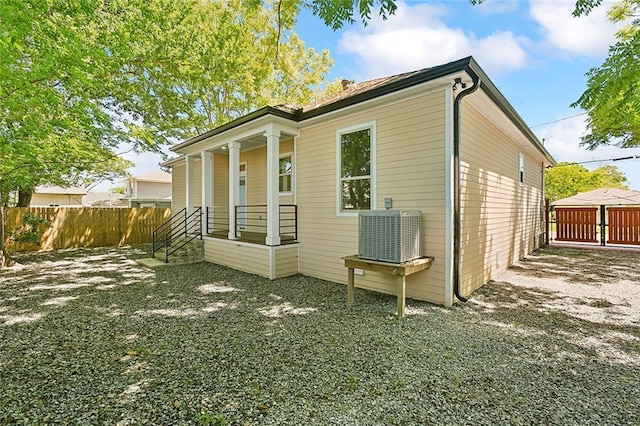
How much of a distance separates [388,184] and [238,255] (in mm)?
4281

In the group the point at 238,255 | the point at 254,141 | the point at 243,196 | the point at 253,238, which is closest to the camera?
the point at 238,255

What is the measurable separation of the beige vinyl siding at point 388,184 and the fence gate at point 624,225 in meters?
10.9

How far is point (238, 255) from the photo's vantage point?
24.7 feet

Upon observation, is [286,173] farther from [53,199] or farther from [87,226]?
[53,199]

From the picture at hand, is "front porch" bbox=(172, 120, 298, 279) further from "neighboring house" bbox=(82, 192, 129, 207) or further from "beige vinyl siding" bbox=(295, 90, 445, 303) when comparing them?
"neighboring house" bbox=(82, 192, 129, 207)

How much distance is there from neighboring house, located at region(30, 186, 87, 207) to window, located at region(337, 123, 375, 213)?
2742 centimetres

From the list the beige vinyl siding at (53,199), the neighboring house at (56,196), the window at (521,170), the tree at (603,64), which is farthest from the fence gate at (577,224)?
the beige vinyl siding at (53,199)

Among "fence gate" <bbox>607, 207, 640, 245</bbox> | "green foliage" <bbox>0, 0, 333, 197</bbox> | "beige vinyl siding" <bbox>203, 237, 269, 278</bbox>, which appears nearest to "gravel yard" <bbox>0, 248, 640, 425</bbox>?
"beige vinyl siding" <bbox>203, 237, 269, 278</bbox>

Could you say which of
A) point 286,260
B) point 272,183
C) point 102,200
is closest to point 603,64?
point 272,183

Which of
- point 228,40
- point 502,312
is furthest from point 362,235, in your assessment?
point 228,40

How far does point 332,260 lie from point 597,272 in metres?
6.29

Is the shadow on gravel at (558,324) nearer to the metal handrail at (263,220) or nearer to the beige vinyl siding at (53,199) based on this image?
the metal handrail at (263,220)

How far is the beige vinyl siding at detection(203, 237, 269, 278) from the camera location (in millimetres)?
6746

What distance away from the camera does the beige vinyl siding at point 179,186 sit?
1249 centimetres
